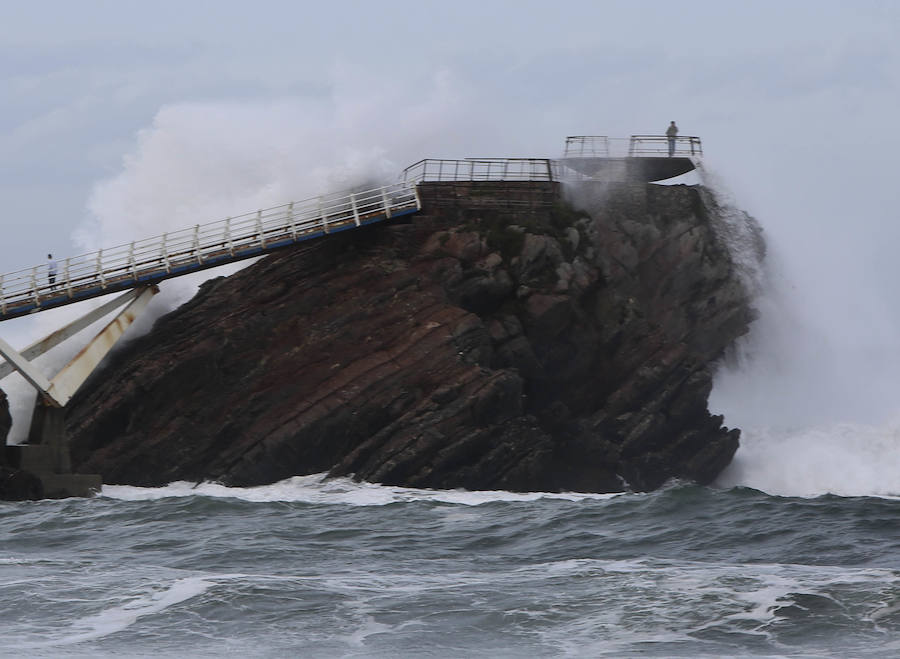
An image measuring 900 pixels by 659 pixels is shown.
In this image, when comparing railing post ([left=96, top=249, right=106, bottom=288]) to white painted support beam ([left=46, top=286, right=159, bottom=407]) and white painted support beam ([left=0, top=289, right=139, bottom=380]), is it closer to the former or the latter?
white painted support beam ([left=0, top=289, right=139, bottom=380])

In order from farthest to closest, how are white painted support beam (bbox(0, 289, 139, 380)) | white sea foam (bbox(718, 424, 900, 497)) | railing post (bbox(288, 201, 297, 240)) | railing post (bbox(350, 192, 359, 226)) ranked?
white sea foam (bbox(718, 424, 900, 497)), railing post (bbox(350, 192, 359, 226)), railing post (bbox(288, 201, 297, 240)), white painted support beam (bbox(0, 289, 139, 380))

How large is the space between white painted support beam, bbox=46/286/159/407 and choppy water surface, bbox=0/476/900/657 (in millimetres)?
4353

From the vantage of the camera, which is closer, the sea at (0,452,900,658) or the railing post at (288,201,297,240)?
the sea at (0,452,900,658)

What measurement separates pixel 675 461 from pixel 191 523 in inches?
582

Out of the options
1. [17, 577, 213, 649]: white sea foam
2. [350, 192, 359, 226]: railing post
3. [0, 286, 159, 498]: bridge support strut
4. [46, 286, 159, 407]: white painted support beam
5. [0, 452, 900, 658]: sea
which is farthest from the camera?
[350, 192, 359, 226]: railing post

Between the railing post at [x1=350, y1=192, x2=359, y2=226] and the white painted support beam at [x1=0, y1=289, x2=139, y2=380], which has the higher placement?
the railing post at [x1=350, y1=192, x2=359, y2=226]

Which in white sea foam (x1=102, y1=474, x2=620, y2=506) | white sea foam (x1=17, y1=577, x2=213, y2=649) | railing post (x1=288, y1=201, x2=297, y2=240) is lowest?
white sea foam (x1=17, y1=577, x2=213, y2=649)

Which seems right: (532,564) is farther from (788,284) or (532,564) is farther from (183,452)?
(788,284)

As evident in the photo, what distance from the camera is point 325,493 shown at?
34.6 meters

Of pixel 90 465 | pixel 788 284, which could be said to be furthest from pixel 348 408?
pixel 788 284

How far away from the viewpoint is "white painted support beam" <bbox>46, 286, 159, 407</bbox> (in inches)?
1411

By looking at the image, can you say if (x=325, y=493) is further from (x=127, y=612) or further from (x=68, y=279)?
(x=127, y=612)

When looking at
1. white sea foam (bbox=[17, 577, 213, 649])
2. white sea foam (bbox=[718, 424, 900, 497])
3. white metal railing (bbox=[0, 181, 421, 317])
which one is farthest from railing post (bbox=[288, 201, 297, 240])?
white sea foam (bbox=[17, 577, 213, 649])

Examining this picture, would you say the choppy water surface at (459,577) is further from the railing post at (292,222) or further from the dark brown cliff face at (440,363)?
the railing post at (292,222)
